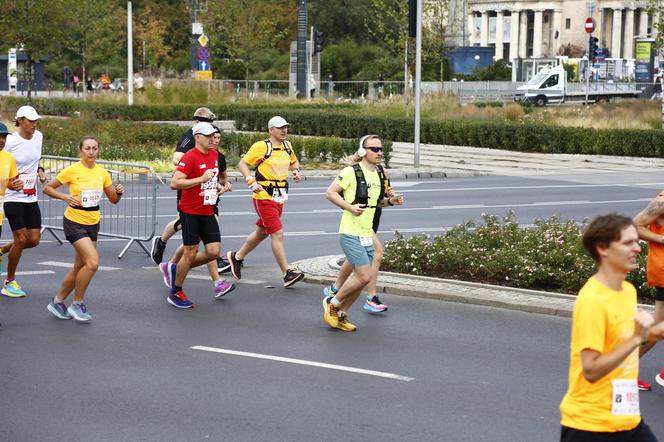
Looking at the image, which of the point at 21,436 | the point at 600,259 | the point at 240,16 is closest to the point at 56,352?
the point at 21,436

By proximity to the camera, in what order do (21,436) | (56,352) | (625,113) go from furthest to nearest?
(625,113) < (56,352) < (21,436)

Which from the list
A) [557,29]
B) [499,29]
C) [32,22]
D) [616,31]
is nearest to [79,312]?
[32,22]

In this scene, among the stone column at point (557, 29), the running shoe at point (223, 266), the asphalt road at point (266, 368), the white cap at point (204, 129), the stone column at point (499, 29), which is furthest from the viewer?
the stone column at point (499, 29)

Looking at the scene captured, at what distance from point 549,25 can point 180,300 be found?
417 ft

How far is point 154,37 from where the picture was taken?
82500 mm

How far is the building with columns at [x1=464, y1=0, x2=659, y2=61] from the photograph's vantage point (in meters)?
126

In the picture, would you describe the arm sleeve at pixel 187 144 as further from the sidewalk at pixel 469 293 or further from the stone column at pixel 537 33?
the stone column at pixel 537 33

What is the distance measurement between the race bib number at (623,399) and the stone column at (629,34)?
12570 centimetres

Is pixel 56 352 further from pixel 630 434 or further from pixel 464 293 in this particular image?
pixel 630 434

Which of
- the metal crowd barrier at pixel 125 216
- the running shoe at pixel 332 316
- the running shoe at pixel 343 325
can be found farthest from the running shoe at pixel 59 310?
the metal crowd barrier at pixel 125 216

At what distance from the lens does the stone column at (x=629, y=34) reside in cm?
12581

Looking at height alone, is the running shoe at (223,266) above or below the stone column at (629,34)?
below

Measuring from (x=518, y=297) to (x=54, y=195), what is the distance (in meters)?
4.64

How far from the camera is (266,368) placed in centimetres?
930
